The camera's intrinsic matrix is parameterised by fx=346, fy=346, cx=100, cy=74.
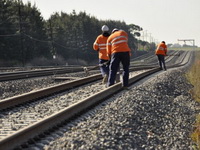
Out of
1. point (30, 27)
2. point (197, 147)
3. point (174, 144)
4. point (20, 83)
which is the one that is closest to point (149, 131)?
point (174, 144)

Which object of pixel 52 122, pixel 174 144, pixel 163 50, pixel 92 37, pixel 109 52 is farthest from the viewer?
pixel 92 37

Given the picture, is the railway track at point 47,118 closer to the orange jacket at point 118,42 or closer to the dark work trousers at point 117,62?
the dark work trousers at point 117,62

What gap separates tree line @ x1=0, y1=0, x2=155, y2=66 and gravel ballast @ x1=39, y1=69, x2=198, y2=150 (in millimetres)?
34578

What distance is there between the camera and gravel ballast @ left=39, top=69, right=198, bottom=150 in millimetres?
5043

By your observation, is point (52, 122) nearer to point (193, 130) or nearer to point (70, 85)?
point (193, 130)

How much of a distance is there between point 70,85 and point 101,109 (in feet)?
12.4

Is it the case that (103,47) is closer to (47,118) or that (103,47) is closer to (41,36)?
(47,118)

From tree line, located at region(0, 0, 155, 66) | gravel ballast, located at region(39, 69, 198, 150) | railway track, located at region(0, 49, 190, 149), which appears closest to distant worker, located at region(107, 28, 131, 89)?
railway track, located at region(0, 49, 190, 149)

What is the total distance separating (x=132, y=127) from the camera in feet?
20.6

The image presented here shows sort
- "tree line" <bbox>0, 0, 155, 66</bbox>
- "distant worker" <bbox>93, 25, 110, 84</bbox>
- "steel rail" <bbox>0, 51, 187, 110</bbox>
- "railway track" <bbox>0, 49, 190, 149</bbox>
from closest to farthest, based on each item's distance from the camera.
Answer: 1. "railway track" <bbox>0, 49, 190, 149</bbox>
2. "steel rail" <bbox>0, 51, 187, 110</bbox>
3. "distant worker" <bbox>93, 25, 110, 84</bbox>
4. "tree line" <bbox>0, 0, 155, 66</bbox>

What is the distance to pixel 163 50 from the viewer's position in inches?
834

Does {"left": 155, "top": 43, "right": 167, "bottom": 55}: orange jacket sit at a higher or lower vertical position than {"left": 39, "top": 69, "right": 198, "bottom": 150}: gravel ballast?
higher

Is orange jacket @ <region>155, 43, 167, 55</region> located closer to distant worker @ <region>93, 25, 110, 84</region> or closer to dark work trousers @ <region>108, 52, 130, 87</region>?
distant worker @ <region>93, 25, 110, 84</region>

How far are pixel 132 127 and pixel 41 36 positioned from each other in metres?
49.0
